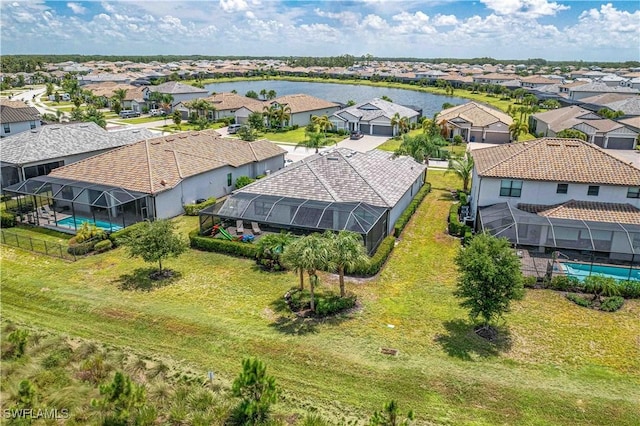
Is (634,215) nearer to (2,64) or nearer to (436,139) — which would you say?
(436,139)

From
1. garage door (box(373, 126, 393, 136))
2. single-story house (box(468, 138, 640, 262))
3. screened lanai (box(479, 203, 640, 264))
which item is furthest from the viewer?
garage door (box(373, 126, 393, 136))

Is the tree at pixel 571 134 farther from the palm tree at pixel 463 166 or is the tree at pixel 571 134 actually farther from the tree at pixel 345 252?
the tree at pixel 345 252

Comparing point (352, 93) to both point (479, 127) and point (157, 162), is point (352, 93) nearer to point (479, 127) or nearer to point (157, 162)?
point (479, 127)

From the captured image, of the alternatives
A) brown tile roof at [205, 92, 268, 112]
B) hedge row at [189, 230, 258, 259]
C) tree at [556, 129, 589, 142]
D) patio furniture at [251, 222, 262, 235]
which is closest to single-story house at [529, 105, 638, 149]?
tree at [556, 129, 589, 142]

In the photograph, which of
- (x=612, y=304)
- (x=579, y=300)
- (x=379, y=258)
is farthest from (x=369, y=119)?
(x=612, y=304)

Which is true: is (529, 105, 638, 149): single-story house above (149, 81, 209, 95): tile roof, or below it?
below

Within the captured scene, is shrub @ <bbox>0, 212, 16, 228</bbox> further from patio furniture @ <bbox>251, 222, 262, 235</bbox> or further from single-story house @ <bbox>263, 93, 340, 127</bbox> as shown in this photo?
single-story house @ <bbox>263, 93, 340, 127</bbox>

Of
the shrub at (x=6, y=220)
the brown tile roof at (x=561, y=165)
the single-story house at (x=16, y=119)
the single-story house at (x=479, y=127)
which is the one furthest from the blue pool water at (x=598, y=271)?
the single-story house at (x=16, y=119)

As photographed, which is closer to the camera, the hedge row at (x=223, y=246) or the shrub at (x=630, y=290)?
the shrub at (x=630, y=290)
